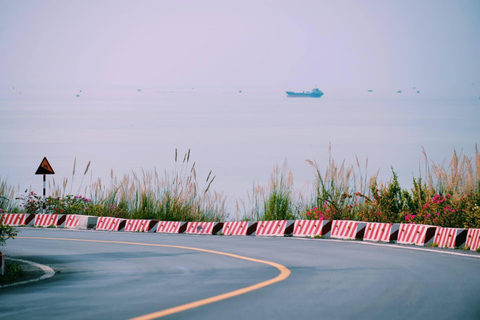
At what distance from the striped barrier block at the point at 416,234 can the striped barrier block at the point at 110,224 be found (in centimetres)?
1010

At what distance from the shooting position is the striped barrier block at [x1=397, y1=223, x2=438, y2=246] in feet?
65.7

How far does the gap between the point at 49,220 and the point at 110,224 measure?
2846 mm

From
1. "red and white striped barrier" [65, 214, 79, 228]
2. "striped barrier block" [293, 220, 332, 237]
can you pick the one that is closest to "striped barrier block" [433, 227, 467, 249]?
"striped barrier block" [293, 220, 332, 237]

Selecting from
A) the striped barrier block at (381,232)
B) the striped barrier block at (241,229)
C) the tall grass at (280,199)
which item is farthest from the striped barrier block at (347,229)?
the tall grass at (280,199)

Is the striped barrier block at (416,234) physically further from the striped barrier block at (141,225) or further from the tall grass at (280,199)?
the striped barrier block at (141,225)

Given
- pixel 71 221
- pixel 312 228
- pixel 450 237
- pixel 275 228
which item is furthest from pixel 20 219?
pixel 450 237

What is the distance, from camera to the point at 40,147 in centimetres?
11675

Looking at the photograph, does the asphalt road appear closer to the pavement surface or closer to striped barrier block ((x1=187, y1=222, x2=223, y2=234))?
the pavement surface

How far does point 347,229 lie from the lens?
22531 mm

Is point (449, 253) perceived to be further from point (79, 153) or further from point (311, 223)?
point (79, 153)

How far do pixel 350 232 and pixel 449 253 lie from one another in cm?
461

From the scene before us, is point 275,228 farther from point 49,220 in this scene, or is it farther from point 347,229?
point 49,220

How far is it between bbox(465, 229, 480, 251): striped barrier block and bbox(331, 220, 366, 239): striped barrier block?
3.71 m

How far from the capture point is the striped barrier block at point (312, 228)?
23203 millimetres
